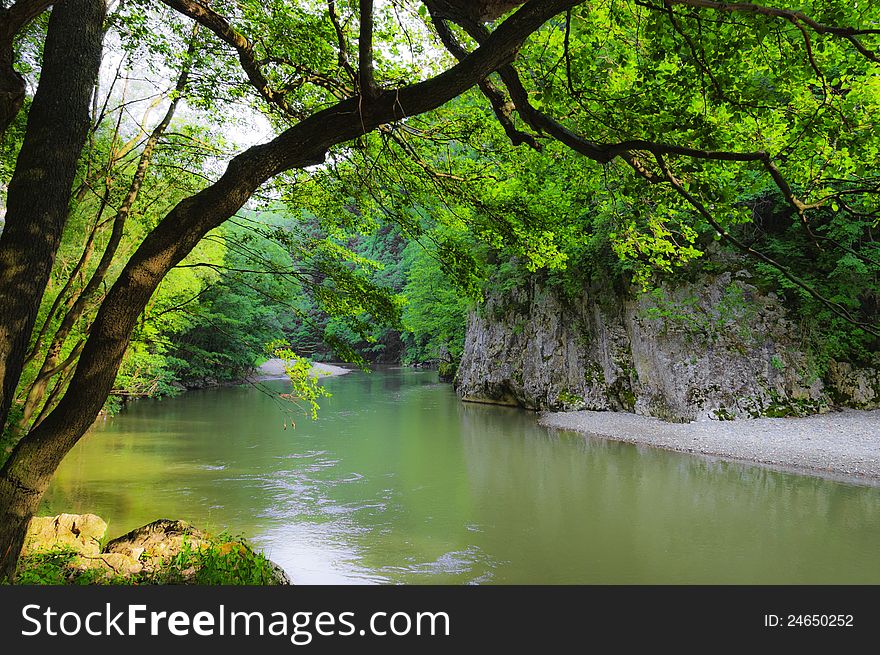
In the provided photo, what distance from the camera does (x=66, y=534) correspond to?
6.09 metres

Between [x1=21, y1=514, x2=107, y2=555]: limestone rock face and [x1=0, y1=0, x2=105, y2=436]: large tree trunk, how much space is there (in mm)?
3776

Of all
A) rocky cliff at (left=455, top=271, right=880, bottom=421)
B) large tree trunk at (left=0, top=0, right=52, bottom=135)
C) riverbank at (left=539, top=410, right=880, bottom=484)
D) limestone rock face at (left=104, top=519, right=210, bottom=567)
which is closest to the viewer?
large tree trunk at (left=0, top=0, right=52, bottom=135)

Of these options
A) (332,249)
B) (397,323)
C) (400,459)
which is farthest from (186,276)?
(397,323)

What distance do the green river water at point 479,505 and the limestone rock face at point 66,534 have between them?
33.0 inches

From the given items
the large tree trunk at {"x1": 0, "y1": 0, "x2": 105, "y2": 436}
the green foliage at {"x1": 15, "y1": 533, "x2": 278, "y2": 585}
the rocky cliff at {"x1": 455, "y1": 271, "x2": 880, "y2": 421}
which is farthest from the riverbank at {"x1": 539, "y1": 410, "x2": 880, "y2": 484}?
the large tree trunk at {"x1": 0, "y1": 0, "x2": 105, "y2": 436}

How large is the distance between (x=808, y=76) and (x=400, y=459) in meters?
9.95

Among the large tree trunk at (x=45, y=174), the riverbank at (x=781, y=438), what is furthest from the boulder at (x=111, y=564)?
the riverbank at (x=781, y=438)

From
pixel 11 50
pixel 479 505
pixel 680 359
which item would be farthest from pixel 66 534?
pixel 680 359

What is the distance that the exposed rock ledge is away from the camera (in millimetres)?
5047

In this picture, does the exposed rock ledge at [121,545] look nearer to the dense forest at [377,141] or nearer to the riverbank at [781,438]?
the dense forest at [377,141]

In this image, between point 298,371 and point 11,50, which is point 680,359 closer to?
point 298,371

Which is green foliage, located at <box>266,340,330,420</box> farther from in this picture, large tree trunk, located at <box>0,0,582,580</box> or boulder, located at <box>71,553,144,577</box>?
large tree trunk, located at <box>0,0,582,580</box>

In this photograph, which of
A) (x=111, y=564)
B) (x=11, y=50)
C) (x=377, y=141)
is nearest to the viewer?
(x=11, y=50)

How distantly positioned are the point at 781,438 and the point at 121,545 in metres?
12.8
